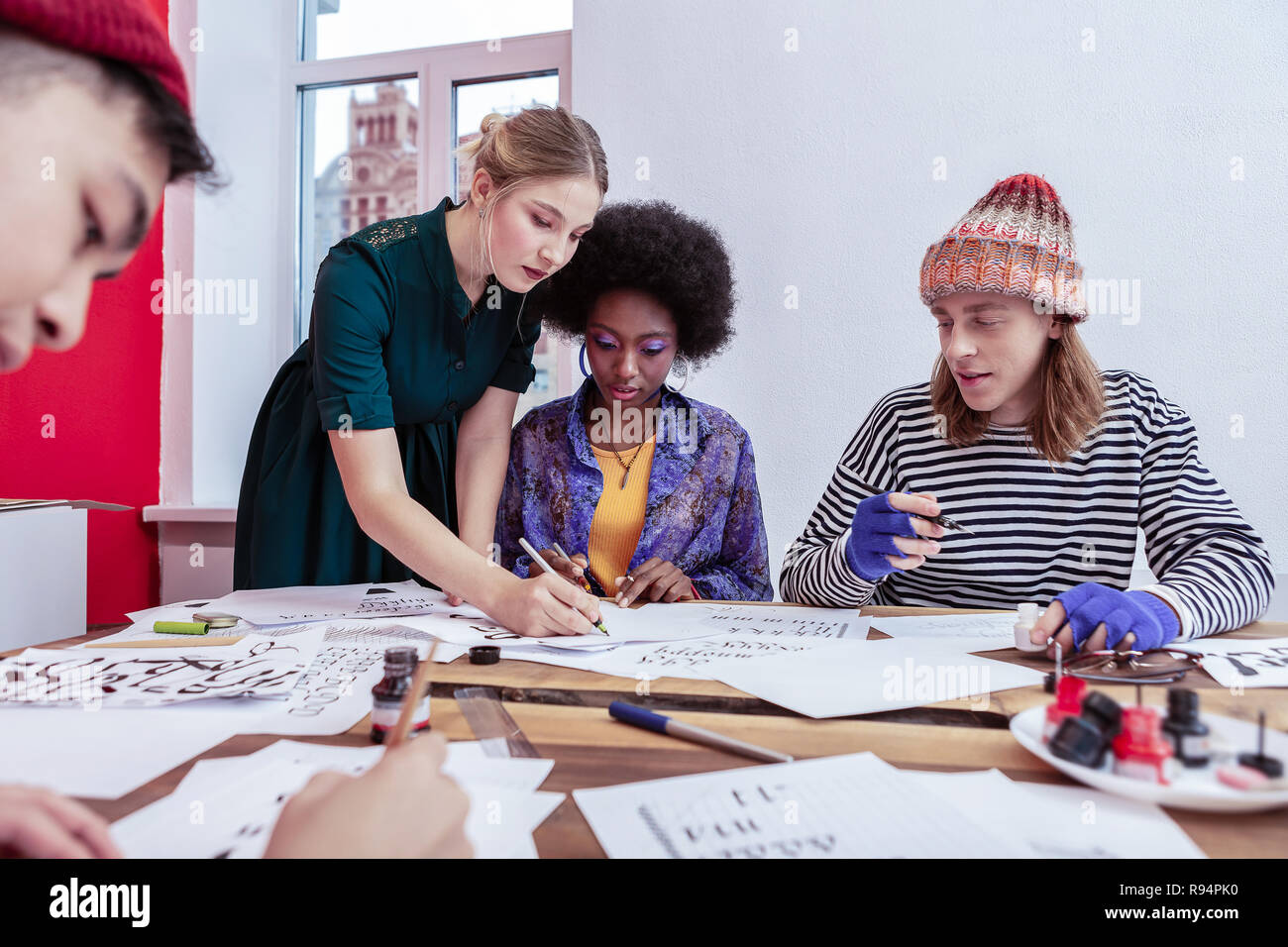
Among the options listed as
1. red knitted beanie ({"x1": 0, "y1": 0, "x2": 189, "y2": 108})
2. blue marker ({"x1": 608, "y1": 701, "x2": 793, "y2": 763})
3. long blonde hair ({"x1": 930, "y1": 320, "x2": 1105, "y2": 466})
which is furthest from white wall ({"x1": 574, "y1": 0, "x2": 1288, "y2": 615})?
red knitted beanie ({"x1": 0, "y1": 0, "x2": 189, "y2": 108})

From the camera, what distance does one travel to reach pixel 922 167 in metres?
2.11

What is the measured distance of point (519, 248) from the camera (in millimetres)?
1318

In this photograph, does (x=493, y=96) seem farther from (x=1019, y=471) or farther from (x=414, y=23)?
(x=1019, y=471)

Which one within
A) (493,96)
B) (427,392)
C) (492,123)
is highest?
(493,96)

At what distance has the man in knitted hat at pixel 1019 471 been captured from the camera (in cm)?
121

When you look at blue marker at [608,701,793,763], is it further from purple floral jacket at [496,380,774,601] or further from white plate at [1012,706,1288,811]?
purple floral jacket at [496,380,774,601]

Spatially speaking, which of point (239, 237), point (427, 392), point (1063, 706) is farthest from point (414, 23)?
point (1063, 706)

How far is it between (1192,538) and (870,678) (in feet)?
2.36

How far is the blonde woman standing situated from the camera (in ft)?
3.86

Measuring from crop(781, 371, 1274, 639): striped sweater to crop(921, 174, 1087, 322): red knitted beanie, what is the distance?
23cm

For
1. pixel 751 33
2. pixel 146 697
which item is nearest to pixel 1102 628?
pixel 146 697

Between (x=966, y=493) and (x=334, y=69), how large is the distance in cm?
238
